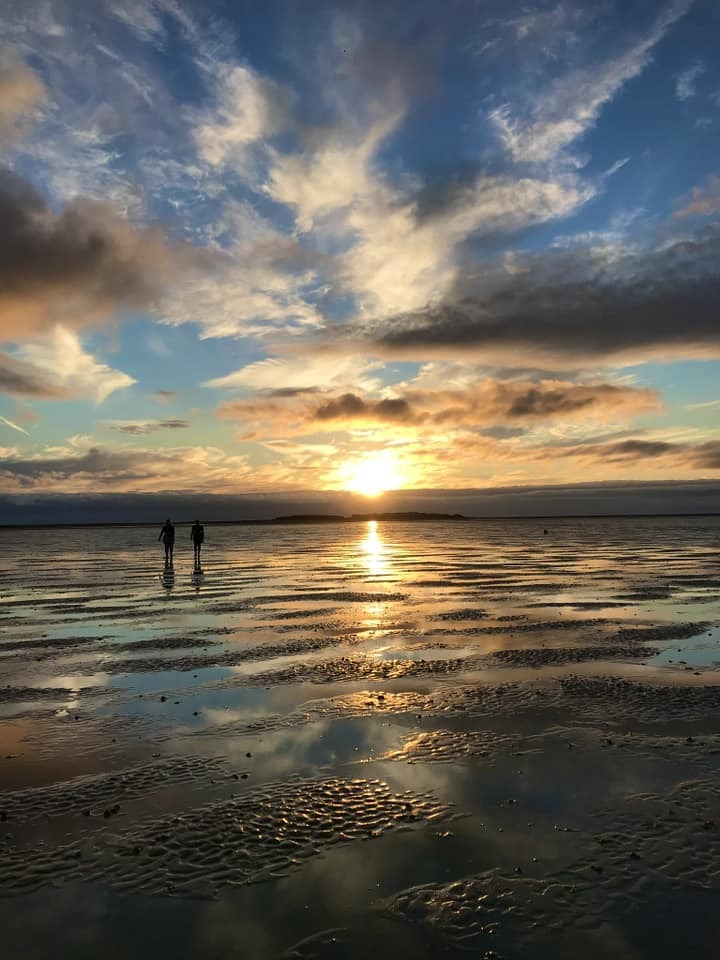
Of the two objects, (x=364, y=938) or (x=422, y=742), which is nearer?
(x=364, y=938)

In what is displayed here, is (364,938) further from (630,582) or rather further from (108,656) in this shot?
(630,582)

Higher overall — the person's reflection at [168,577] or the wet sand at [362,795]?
the wet sand at [362,795]

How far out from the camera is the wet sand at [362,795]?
563 cm

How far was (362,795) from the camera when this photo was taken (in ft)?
26.6

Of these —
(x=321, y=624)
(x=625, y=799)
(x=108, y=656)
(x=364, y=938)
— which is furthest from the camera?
(x=321, y=624)

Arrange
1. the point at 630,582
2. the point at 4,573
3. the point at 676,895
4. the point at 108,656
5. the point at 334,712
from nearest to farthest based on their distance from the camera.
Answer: the point at 676,895
the point at 334,712
the point at 108,656
the point at 630,582
the point at 4,573

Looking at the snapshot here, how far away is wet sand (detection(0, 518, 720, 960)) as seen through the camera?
5.63 metres

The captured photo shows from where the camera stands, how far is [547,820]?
24.4ft

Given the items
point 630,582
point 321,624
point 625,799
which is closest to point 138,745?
point 625,799

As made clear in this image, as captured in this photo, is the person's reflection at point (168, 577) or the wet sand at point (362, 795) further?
the person's reflection at point (168, 577)

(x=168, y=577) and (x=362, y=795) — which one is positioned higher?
(x=362, y=795)

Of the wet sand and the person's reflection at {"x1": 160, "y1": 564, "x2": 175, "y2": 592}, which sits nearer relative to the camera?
the wet sand

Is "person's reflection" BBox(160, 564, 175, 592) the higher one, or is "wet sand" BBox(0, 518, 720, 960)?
"wet sand" BBox(0, 518, 720, 960)

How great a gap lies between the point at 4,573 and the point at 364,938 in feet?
147
